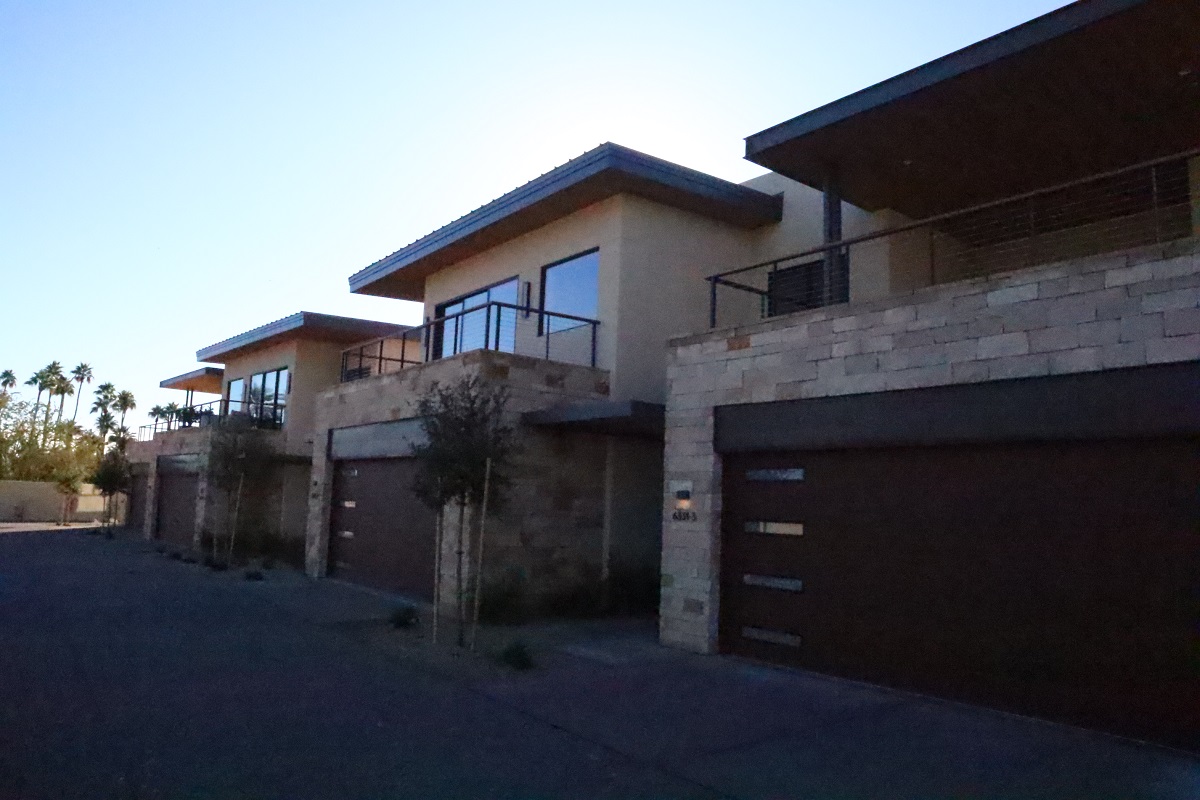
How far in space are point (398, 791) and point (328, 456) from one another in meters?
13.6

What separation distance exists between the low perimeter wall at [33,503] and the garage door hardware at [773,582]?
44.0m

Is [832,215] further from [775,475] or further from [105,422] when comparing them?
[105,422]

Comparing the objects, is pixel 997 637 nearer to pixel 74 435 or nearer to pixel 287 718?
pixel 287 718

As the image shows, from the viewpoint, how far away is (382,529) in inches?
660

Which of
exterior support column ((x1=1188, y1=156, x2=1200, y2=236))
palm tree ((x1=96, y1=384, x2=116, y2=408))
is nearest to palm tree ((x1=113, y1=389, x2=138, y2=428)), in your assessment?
palm tree ((x1=96, y1=384, x2=116, y2=408))

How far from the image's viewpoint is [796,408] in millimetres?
10055

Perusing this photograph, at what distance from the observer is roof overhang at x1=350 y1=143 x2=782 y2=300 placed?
14391mm

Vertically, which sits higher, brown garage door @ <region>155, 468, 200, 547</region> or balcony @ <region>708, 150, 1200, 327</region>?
balcony @ <region>708, 150, 1200, 327</region>

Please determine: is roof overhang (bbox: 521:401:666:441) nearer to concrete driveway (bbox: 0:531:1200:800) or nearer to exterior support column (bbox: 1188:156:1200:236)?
concrete driveway (bbox: 0:531:1200:800)

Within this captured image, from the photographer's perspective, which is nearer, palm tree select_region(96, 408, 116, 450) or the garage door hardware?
the garage door hardware

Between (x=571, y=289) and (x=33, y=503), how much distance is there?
42213mm

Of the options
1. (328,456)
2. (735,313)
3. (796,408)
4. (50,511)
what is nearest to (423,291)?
(328,456)

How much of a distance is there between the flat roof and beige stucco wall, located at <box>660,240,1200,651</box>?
13598 mm

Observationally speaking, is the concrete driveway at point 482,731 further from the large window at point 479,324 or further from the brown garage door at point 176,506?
the brown garage door at point 176,506
